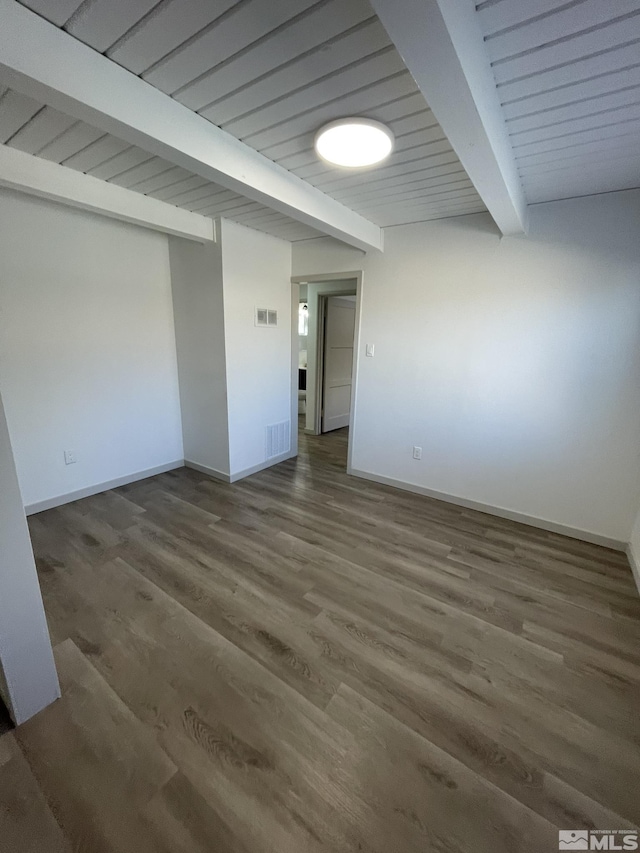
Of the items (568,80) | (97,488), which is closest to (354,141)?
Answer: (568,80)

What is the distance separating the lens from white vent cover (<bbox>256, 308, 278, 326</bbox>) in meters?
3.47

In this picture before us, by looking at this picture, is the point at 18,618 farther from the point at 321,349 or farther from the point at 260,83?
the point at 321,349

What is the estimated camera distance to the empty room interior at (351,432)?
1.12m

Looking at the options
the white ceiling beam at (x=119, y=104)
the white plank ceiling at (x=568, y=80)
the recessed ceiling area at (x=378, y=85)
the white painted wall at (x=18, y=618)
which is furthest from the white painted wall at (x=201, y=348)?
the white plank ceiling at (x=568, y=80)

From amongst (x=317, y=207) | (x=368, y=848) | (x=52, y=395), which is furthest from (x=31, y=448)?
(x=368, y=848)

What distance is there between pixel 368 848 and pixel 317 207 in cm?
304

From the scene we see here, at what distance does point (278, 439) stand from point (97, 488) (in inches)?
72.5

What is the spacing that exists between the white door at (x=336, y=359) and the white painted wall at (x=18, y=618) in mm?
4233

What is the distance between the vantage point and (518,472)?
113 inches

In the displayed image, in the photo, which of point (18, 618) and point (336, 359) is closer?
point (18, 618)

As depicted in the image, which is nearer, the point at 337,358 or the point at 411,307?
the point at 411,307

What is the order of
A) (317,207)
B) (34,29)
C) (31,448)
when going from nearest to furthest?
(34,29) < (317,207) < (31,448)

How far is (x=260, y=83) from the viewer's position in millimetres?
1348

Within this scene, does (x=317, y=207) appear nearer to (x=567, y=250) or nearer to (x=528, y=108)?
(x=528, y=108)
